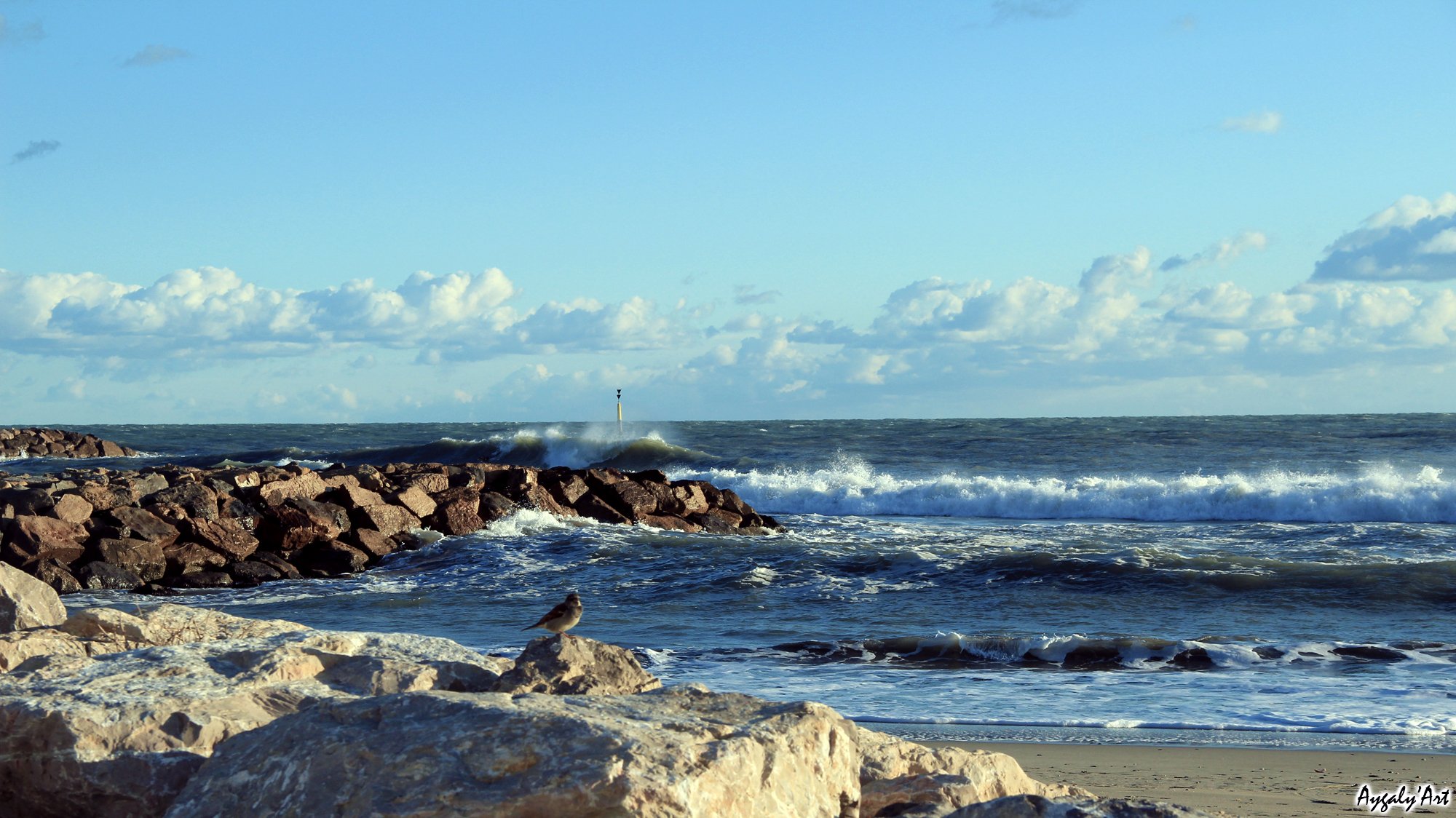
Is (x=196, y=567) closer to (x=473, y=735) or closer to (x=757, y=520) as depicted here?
(x=757, y=520)

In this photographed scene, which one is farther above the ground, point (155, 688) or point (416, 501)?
point (155, 688)

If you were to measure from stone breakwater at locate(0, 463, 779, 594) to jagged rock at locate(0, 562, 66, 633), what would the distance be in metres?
8.29

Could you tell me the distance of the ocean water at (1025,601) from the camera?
7.21 meters

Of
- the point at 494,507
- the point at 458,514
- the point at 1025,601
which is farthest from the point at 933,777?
the point at 494,507

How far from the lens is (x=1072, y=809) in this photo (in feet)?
9.23

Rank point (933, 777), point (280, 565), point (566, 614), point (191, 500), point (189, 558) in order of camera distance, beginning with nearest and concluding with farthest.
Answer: point (933, 777), point (566, 614), point (189, 558), point (280, 565), point (191, 500)

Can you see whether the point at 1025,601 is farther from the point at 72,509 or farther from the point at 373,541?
the point at 72,509

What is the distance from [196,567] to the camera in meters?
13.8

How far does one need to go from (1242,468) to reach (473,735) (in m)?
30.4

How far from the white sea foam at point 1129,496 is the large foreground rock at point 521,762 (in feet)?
69.6

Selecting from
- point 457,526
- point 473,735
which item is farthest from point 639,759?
point 457,526

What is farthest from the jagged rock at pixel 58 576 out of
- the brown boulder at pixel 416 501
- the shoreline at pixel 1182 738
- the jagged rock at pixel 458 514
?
the shoreline at pixel 1182 738

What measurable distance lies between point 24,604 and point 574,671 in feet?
9.08

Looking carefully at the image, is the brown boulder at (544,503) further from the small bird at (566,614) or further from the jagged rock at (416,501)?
the small bird at (566,614)
